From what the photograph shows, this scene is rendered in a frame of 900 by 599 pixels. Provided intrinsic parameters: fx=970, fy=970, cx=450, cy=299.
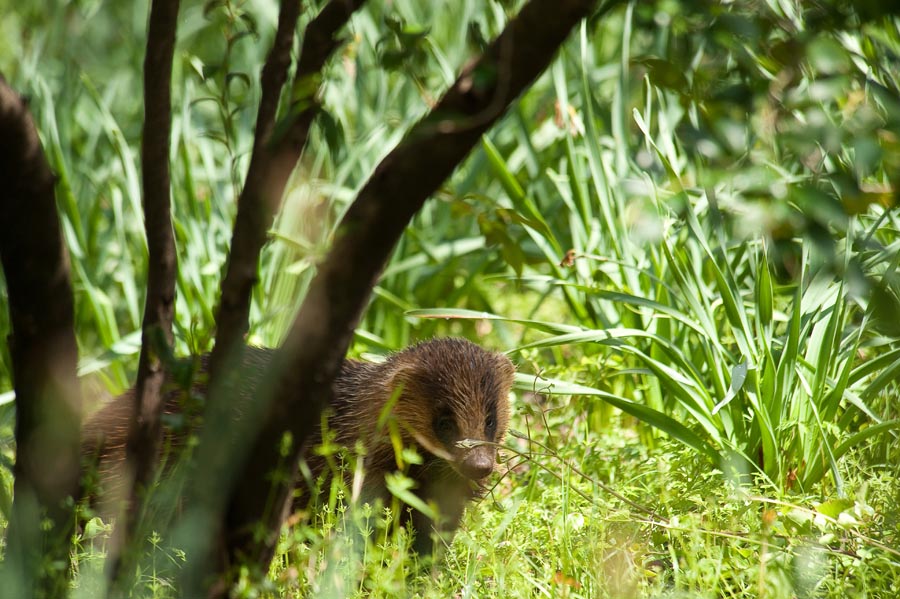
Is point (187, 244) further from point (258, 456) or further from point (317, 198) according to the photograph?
point (258, 456)

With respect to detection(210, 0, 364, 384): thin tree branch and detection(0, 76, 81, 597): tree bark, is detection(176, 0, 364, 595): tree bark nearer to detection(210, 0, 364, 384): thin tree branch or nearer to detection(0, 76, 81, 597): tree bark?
detection(210, 0, 364, 384): thin tree branch

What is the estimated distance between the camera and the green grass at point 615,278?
1.75 meters

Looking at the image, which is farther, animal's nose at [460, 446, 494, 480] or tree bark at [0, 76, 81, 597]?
animal's nose at [460, 446, 494, 480]

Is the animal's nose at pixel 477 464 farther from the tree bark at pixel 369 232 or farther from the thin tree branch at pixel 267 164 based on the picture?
the thin tree branch at pixel 267 164

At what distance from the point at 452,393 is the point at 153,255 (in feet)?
4.60

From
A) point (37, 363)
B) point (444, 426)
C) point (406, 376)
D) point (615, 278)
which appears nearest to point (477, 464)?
point (444, 426)

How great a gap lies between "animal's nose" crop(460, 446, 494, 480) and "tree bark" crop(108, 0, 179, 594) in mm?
1112

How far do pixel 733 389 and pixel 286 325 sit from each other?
1.90m

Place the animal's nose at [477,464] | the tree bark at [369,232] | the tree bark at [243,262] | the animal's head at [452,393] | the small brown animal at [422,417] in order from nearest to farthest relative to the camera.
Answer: the tree bark at [369,232] → the tree bark at [243,262] → the animal's nose at [477,464] → the small brown animal at [422,417] → the animal's head at [452,393]

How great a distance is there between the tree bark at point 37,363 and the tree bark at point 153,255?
12 cm

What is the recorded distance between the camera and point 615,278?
3.75 metres

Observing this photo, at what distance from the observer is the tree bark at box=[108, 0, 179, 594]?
1978 mm

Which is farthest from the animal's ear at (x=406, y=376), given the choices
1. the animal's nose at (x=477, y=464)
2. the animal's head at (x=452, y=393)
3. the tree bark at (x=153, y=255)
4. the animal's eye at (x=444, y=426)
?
the tree bark at (x=153, y=255)

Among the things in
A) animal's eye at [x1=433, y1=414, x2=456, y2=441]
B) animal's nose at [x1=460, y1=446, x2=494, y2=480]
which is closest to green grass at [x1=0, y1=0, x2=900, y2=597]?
animal's nose at [x1=460, y1=446, x2=494, y2=480]
